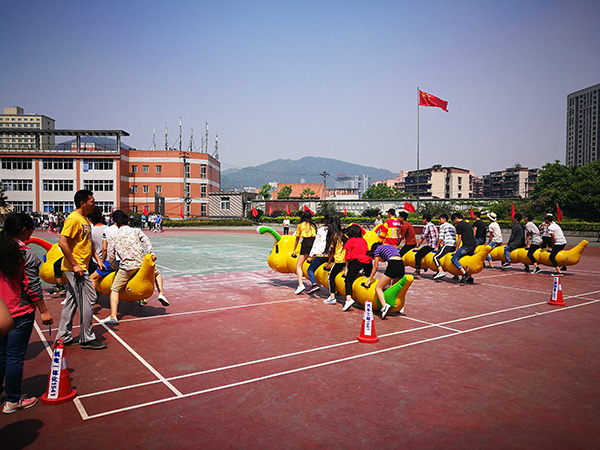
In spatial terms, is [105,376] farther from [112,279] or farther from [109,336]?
[112,279]

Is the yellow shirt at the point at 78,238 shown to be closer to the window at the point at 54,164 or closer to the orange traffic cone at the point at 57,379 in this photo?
A: the orange traffic cone at the point at 57,379

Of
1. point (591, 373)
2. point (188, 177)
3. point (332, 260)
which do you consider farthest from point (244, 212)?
point (591, 373)

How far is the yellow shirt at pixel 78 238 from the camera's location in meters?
6.11

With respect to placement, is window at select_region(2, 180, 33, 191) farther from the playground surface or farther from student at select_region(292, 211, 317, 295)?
student at select_region(292, 211, 317, 295)

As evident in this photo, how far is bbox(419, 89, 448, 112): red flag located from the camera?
3341 cm

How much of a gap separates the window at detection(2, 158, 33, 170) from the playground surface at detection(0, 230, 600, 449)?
2365 inches

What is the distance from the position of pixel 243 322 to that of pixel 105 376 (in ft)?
9.78

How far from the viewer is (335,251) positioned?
9438 millimetres

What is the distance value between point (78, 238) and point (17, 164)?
2528 inches

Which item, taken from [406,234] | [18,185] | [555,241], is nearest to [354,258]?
[406,234]

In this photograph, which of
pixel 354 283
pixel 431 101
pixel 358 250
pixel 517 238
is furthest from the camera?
pixel 431 101

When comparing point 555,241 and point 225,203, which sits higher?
point 225,203

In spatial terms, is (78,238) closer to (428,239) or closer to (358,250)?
(358,250)

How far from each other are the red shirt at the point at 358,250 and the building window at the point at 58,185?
60239 millimetres
